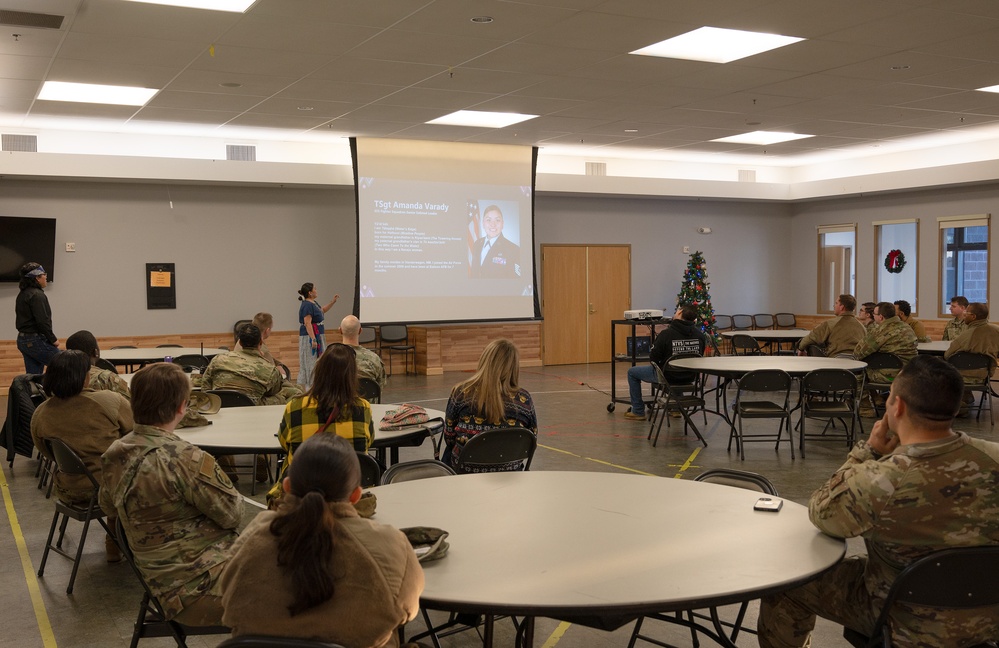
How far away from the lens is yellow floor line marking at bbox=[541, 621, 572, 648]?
12.5 feet

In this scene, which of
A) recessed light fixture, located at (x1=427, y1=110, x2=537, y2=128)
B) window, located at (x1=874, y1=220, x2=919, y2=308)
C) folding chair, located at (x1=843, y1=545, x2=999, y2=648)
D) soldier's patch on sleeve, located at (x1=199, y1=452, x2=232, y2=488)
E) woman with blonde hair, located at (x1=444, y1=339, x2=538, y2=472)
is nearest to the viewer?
folding chair, located at (x1=843, y1=545, x2=999, y2=648)

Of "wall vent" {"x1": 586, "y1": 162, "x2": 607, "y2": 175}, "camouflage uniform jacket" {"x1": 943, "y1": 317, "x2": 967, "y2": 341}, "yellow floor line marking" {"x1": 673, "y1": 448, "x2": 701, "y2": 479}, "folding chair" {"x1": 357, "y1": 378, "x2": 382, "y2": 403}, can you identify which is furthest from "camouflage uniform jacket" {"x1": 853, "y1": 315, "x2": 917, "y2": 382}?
"wall vent" {"x1": 586, "y1": 162, "x2": 607, "y2": 175}

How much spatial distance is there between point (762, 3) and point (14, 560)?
6.12m

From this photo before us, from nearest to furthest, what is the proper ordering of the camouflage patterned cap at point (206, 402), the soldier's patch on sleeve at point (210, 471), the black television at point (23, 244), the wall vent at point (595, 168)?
the soldier's patch on sleeve at point (210, 471), the camouflage patterned cap at point (206, 402), the black television at point (23, 244), the wall vent at point (595, 168)

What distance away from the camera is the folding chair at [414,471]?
12.0ft

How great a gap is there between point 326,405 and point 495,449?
34.9 inches

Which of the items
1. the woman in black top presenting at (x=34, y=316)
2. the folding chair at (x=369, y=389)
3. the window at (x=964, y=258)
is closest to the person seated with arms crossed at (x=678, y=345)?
the folding chair at (x=369, y=389)

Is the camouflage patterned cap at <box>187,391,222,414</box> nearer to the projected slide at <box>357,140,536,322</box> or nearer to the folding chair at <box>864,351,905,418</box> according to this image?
the folding chair at <box>864,351,905,418</box>

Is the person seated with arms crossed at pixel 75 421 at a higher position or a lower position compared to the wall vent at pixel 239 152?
lower

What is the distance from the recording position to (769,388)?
24.9 ft

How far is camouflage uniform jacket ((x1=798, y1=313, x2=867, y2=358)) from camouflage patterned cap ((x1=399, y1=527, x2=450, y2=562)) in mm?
8515

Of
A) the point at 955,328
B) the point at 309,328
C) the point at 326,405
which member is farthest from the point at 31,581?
the point at 955,328

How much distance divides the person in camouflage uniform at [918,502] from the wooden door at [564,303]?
1314 cm

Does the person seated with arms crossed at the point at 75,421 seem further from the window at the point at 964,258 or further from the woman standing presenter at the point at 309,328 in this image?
the window at the point at 964,258
